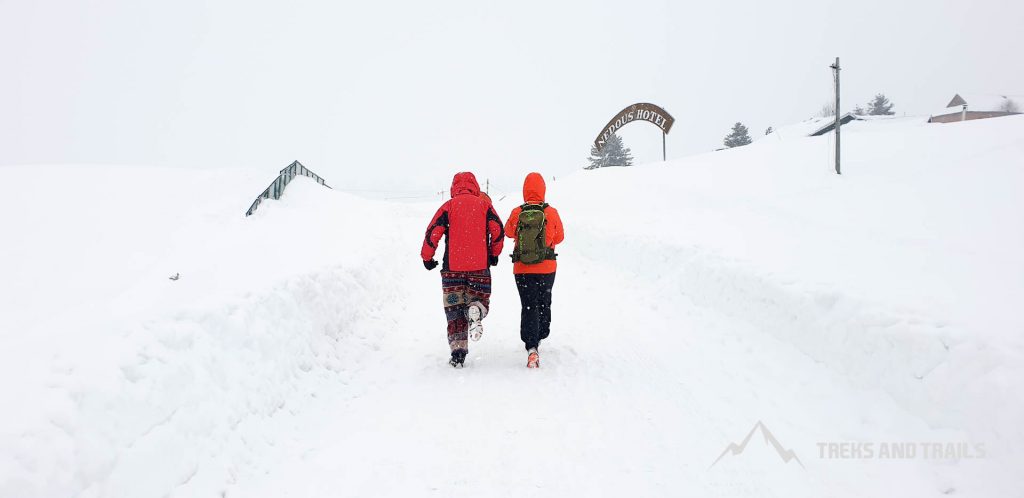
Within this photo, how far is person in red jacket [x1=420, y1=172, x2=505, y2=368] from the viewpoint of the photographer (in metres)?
5.86

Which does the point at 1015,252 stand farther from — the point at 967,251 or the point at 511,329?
the point at 511,329

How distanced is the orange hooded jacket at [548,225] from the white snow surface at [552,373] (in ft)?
3.96

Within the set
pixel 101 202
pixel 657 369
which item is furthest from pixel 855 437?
pixel 101 202

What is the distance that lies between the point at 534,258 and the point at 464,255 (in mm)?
859

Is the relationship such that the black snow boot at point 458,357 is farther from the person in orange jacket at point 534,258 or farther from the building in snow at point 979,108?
the building in snow at point 979,108

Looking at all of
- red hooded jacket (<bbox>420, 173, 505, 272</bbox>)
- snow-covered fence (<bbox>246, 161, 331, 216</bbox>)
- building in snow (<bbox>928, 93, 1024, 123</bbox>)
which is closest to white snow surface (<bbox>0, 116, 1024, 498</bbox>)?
red hooded jacket (<bbox>420, 173, 505, 272</bbox>)

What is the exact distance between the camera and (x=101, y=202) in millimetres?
15773

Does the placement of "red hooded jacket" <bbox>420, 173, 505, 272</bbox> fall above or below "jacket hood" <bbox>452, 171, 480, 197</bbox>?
below

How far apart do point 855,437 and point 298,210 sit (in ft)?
54.6

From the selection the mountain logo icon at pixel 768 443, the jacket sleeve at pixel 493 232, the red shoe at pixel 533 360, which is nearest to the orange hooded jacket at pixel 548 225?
the jacket sleeve at pixel 493 232

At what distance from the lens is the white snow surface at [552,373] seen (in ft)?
10.8

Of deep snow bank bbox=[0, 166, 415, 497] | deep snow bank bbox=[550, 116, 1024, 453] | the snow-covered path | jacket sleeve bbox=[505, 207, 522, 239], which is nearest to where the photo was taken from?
deep snow bank bbox=[0, 166, 415, 497]

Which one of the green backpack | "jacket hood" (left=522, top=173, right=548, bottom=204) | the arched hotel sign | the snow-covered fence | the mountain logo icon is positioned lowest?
the mountain logo icon

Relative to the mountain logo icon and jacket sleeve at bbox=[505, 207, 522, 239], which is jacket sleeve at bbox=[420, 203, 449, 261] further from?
the mountain logo icon
